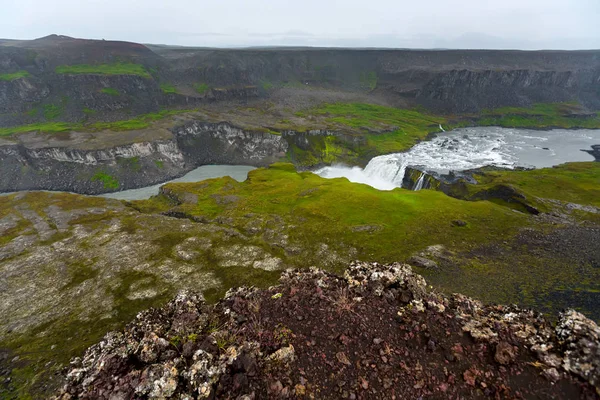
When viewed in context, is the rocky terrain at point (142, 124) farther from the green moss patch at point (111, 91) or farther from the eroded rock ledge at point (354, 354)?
the eroded rock ledge at point (354, 354)

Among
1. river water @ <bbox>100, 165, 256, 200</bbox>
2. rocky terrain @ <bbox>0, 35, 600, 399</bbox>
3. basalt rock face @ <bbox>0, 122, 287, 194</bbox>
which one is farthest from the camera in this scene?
basalt rock face @ <bbox>0, 122, 287, 194</bbox>

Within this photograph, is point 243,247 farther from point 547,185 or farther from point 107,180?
point 107,180

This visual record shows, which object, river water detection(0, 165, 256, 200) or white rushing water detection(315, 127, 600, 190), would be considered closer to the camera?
river water detection(0, 165, 256, 200)

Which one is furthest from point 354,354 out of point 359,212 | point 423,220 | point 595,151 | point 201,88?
point 201,88

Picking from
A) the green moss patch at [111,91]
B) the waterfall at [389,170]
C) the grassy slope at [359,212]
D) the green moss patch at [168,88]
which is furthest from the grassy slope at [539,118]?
the green moss patch at [111,91]

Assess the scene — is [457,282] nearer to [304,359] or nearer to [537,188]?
[304,359]

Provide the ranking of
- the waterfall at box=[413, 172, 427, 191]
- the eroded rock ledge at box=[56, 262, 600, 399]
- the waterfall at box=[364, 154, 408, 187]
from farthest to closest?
the waterfall at box=[364, 154, 408, 187], the waterfall at box=[413, 172, 427, 191], the eroded rock ledge at box=[56, 262, 600, 399]

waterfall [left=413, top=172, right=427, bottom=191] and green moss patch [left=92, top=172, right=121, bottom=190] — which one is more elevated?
waterfall [left=413, top=172, right=427, bottom=191]

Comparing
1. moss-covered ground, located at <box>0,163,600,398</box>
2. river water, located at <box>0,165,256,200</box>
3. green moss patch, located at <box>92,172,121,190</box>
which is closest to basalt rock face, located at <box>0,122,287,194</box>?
green moss patch, located at <box>92,172,121,190</box>

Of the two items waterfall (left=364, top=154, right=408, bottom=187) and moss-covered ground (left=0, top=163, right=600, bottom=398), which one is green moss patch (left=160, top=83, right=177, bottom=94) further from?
waterfall (left=364, top=154, right=408, bottom=187)
